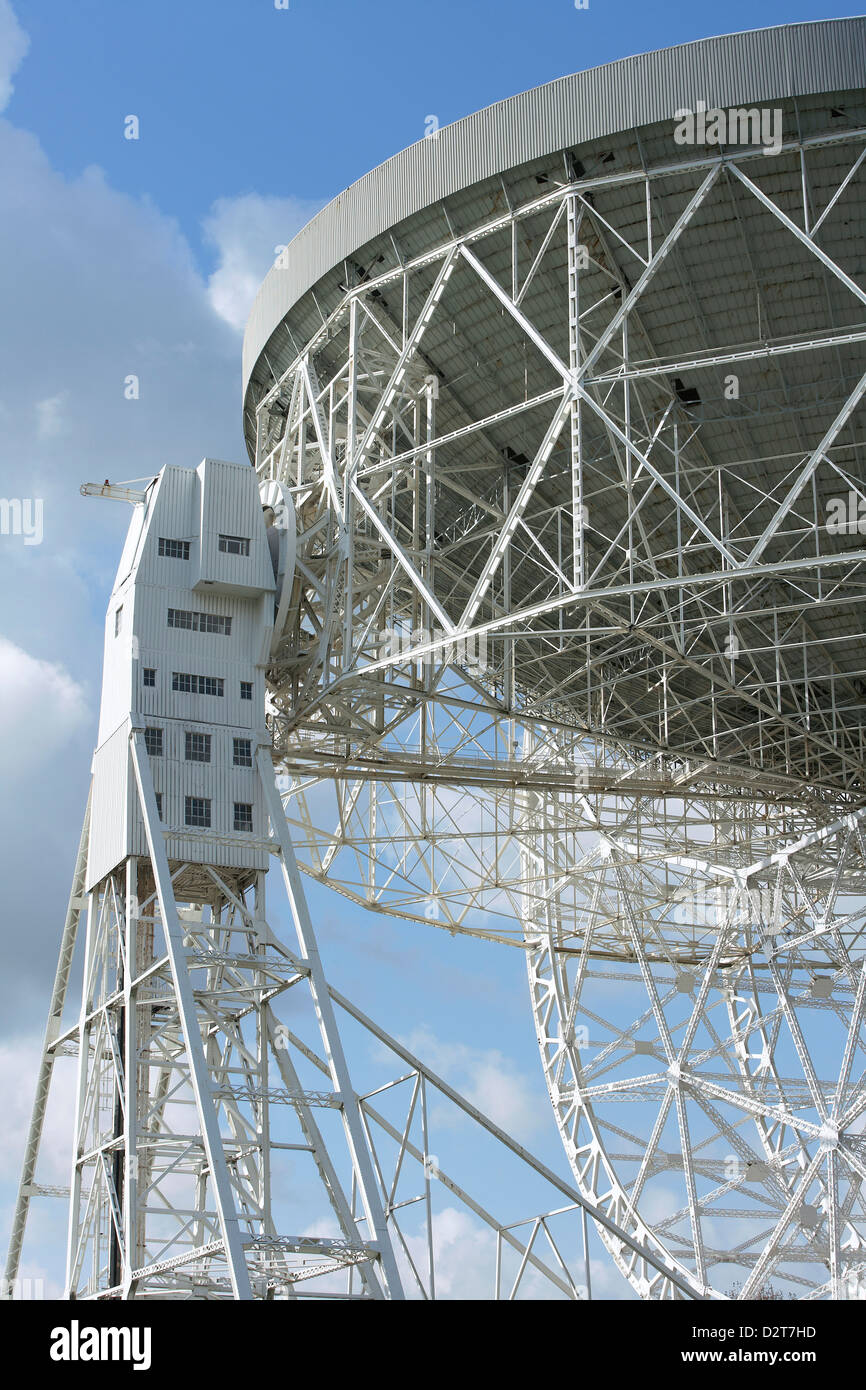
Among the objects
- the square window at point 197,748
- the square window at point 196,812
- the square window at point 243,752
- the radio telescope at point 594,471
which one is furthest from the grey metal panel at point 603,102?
the square window at point 196,812

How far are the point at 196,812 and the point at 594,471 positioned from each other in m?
9.85

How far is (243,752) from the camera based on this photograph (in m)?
33.0

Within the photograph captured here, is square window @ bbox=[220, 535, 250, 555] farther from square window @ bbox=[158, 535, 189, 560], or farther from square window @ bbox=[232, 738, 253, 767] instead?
square window @ bbox=[232, 738, 253, 767]

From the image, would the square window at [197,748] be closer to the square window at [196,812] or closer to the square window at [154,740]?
the square window at [154,740]

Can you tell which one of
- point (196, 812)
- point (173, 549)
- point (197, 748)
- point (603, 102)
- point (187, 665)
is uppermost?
point (603, 102)

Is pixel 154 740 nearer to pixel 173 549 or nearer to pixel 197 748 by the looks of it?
Result: pixel 197 748

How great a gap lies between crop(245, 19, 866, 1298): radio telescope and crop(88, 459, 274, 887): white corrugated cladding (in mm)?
1161

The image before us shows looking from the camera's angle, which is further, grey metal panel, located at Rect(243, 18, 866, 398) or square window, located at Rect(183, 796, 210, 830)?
square window, located at Rect(183, 796, 210, 830)

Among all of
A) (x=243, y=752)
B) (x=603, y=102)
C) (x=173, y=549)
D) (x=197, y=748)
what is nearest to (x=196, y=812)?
(x=197, y=748)

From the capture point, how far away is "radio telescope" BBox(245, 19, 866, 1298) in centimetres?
2983

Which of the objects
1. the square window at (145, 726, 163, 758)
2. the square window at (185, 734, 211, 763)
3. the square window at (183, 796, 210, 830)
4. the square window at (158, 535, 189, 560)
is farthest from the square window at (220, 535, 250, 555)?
the square window at (183, 796, 210, 830)

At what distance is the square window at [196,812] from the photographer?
32.3 m

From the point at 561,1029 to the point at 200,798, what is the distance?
26775 mm
